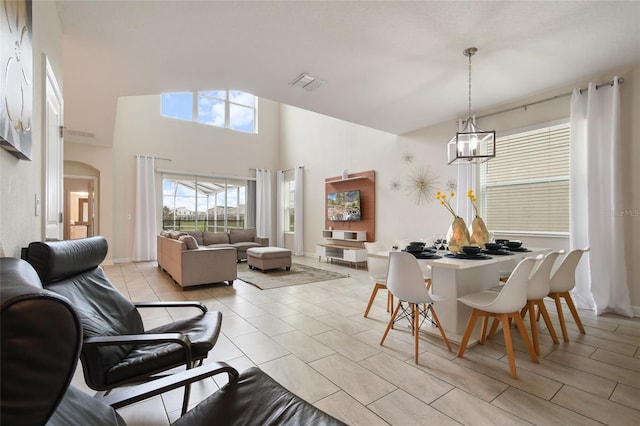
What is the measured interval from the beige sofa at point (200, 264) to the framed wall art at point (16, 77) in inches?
131

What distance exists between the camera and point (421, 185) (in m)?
5.46

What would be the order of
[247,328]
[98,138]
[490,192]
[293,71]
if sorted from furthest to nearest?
[98,138] < [490,192] < [293,71] < [247,328]

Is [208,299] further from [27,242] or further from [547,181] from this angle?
[547,181]

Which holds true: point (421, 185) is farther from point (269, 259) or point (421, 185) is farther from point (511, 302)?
point (511, 302)

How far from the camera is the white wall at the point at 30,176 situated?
115 cm

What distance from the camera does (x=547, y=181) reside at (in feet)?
13.1

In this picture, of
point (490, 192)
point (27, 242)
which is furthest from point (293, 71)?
point (490, 192)

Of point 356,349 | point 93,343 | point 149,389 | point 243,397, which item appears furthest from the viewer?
point 356,349

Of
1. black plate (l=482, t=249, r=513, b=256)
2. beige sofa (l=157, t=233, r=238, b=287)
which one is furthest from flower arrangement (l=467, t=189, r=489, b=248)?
beige sofa (l=157, t=233, r=238, b=287)

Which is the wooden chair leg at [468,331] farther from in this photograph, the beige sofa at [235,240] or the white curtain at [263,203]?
the white curtain at [263,203]

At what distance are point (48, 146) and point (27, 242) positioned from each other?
2.47 feet

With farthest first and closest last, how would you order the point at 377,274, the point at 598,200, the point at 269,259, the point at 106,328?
the point at 269,259 < the point at 598,200 < the point at 377,274 < the point at 106,328

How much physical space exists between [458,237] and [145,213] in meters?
7.24

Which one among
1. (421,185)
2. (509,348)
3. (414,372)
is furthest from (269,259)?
(509,348)
